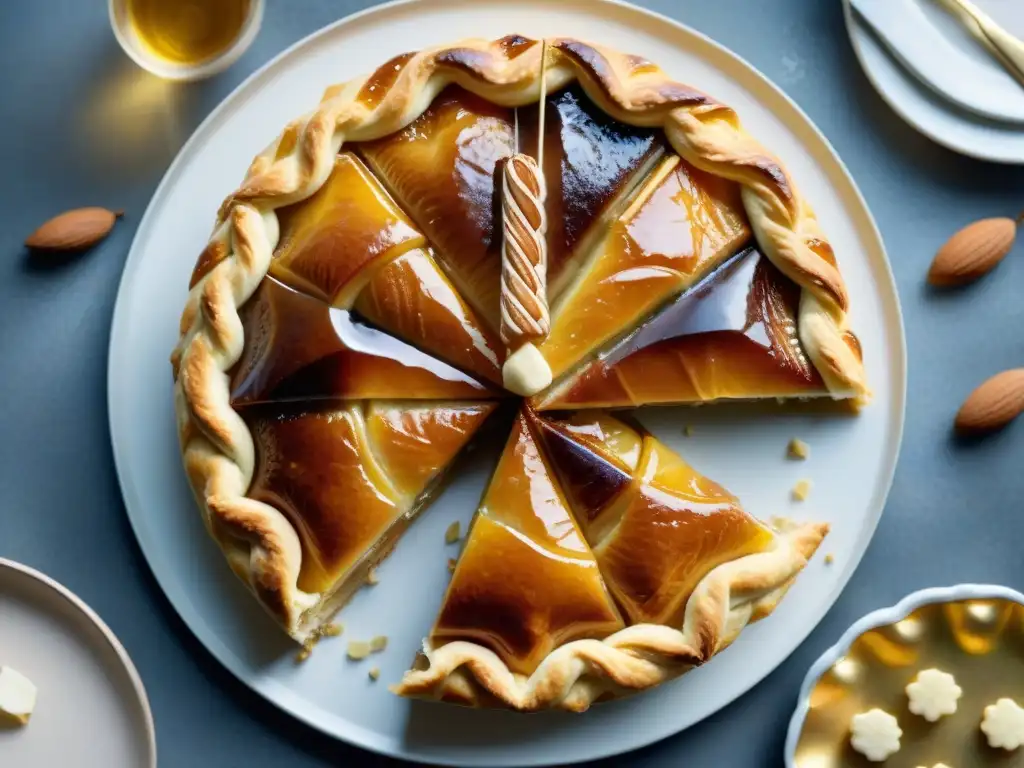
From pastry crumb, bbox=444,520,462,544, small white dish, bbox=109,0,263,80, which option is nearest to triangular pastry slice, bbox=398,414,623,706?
pastry crumb, bbox=444,520,462,544

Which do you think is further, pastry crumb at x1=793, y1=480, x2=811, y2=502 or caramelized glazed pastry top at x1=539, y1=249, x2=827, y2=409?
pastry crumb at x1=793, y1=480, x2=811, y2=502

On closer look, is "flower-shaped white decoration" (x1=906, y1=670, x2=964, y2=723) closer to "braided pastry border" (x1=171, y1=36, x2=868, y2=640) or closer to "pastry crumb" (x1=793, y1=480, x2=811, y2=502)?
"pastry crumb" (x1=793, y1=480, x2=811, y2=502)

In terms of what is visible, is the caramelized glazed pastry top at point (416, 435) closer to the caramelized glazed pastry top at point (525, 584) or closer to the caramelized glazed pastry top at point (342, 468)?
the caramelized glazed pastry top at point (342, 468)

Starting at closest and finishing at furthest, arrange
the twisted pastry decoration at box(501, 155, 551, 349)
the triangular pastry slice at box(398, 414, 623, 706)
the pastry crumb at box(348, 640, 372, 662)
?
the twisted pastry decoration at box(501, 155, 551, 349), the triangular pastry slice at box(398, 414, 623, 706), the pastry crumb at box(348, 640, 372, 662)

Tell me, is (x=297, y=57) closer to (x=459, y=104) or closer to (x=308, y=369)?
(x=459, y=104)

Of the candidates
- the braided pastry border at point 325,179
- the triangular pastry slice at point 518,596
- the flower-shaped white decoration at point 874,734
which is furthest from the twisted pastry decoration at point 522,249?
the flower-shaped white decoration at point 874,734

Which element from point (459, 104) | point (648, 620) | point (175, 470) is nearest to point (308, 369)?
point (175, 470)
